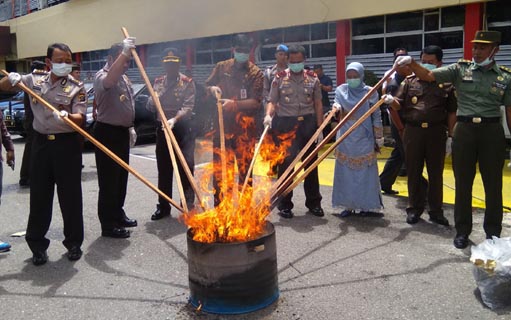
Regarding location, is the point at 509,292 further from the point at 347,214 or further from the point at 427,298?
the point at 347,214

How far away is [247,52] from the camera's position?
5262 millimetres

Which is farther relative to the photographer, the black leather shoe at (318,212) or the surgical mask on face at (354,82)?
the black leather shoe at (318,212)

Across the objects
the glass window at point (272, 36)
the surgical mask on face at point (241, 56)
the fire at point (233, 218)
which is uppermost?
the glass window at point (272, 36)

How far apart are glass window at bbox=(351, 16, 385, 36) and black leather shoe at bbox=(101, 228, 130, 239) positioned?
324 inches

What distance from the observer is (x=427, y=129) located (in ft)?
16.6

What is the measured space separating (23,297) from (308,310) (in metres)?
2.09

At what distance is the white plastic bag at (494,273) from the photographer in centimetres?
326

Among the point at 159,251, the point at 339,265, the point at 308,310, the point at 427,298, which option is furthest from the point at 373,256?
the point at 159,251

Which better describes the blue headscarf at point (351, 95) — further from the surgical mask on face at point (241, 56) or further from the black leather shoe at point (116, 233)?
the black leather shoe at point (116, 233)

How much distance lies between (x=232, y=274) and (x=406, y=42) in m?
8.96

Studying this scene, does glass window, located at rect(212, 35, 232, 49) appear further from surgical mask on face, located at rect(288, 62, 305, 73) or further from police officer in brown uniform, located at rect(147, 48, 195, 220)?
surgical mask on face, located at rect(288, 62, 305, 73)

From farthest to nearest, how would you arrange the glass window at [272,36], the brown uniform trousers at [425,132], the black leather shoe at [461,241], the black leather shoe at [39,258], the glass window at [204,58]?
1. the glass window at [272,36]
2. the glass window at [204,58]
3. the brown uniform trousers at [425,132]
4. the black leather shoe at [461,241]
5. the black leather shoe at [39,258]

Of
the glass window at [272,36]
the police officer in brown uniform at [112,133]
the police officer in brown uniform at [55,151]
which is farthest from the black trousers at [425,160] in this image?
the glass window at [272,36]

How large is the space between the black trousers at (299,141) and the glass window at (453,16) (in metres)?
5.82
